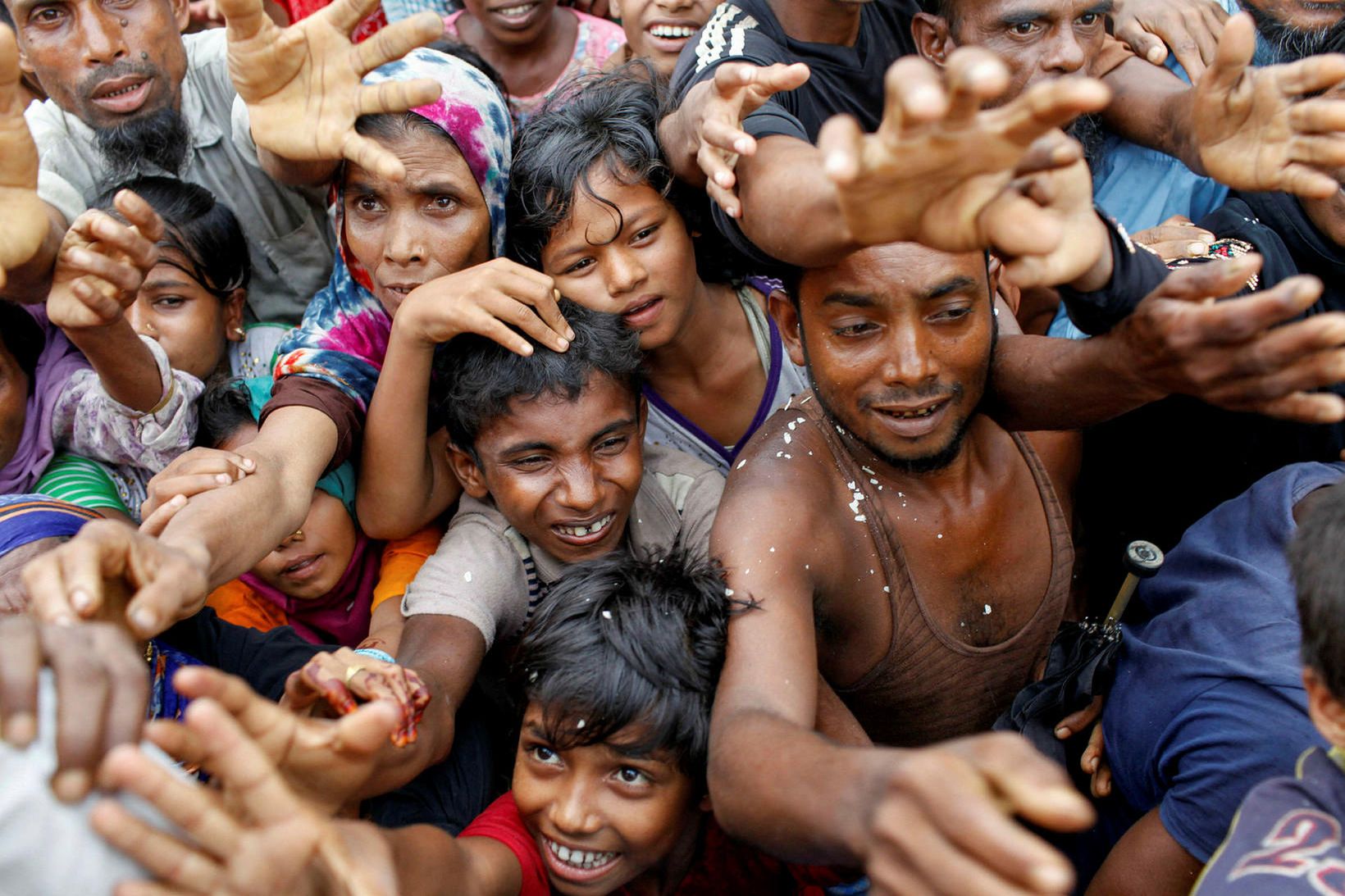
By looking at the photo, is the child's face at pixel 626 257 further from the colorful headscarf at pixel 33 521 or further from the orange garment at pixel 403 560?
the colorful headscarf at pixel 33 521

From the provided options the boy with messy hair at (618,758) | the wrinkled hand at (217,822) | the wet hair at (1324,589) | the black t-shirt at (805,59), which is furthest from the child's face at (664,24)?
the wrinkled hand at (217,822)

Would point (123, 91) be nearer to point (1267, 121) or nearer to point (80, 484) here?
point (80, 484)

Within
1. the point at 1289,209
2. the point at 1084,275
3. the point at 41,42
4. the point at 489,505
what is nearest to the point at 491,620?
the point at 489,505

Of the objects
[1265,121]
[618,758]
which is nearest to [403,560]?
[618,758]

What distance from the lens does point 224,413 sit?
119 inches

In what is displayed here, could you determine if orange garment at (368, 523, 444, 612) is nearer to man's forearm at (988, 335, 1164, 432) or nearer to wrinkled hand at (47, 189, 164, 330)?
wrinkled hand at (47, 189, 164, 330)

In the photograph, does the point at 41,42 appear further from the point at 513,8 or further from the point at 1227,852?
the point at 1227,852

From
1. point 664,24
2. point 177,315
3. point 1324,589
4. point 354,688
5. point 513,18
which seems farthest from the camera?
point 513,18

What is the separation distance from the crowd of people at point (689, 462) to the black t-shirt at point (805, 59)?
0.02 m

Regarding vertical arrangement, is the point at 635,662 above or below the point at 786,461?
below

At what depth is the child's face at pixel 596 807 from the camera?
88.1 inches

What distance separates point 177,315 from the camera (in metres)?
3.28

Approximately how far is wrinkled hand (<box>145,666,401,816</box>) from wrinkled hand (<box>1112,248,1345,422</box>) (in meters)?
1.38

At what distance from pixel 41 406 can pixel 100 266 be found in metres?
0.65
